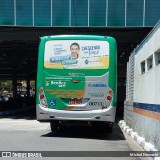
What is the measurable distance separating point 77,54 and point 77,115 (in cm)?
208

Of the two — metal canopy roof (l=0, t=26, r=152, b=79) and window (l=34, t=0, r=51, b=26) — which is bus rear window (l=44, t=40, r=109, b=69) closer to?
window (l=34, t=0, r=51, b=26)

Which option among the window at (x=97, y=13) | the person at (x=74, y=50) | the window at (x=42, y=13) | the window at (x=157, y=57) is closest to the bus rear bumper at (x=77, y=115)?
the person at (x=74, y=50)

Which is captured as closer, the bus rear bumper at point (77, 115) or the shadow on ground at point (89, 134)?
the bus rear bumper at point (77, 115)

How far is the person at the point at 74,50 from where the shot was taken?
14719mm

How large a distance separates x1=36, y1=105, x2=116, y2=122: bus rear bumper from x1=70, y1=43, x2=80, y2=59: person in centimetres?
190

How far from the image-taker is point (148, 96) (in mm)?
12969

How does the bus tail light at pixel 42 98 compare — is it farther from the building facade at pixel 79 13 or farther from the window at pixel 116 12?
the window at pixel 116 12

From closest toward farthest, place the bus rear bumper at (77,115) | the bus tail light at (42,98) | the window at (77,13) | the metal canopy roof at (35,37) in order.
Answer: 1. the bus rear bumper at (77,115)
2. the bus tail light at (42,98)
3. the window at (77,13)
4. the metal canopy roof at (35,37)

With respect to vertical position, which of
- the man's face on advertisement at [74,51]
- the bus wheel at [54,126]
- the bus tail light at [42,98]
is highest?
the man's face on advertisement at [74,51]

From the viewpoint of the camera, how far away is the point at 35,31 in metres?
31.4

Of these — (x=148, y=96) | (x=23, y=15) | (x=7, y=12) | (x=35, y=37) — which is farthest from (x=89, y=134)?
(x=35, y=37)

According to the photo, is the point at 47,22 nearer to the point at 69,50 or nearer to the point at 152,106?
the point at 69,50

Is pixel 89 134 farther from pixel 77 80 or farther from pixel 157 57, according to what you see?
pixel 157 57

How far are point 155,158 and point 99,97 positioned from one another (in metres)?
4.88
